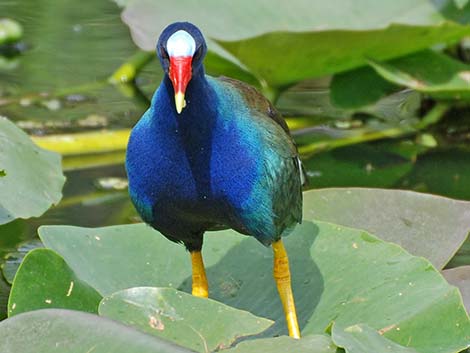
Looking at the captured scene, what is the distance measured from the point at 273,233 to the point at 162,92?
0.36 m

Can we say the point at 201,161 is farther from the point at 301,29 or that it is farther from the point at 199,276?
the point at 301,29

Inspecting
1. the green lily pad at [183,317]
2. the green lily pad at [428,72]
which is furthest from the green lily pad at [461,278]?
the green lily pad at [428,72]

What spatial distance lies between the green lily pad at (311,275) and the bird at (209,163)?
135 mm

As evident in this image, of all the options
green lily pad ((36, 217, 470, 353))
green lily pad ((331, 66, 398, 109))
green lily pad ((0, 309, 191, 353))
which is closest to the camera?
green lily pad ((0, 309, 191, 353))

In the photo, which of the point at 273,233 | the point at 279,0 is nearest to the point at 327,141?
the point at 279,0

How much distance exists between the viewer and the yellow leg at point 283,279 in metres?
2.43

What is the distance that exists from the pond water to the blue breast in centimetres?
84

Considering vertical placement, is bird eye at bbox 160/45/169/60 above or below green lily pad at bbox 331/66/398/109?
above

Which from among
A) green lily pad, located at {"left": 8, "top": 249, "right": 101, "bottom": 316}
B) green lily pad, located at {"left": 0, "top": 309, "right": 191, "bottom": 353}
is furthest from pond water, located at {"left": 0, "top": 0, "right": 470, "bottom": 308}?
green lily pad, located at {"left": 0, "top": 309, "right": 191, "bottom": 353}

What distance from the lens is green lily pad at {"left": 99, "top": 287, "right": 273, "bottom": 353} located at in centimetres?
200

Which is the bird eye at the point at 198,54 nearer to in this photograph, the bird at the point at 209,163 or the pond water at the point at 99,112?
the bird at the point at 209,163

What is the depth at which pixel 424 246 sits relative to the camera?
8.71 feet

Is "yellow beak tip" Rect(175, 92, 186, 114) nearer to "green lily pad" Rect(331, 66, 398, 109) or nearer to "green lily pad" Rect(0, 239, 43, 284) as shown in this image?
"green lily pad" Rect(0, 239, 43, 284)

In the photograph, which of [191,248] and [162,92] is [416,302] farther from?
[162,92]
